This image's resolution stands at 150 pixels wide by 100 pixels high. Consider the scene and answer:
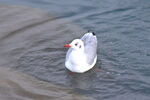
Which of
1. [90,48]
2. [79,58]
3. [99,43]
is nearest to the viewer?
[79,58]

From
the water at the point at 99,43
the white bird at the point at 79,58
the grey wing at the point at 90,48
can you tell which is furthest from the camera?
the grey wing at the point at 90,48

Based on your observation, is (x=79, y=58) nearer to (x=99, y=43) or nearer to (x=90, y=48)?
(x=90, y=48)

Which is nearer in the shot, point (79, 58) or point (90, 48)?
point (79, 58)

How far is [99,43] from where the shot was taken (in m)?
10.9

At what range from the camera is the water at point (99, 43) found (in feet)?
29.0

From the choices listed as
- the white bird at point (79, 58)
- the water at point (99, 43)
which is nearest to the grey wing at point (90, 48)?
the white bird at point (79, 58)

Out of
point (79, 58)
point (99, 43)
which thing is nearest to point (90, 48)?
point (79, 58)

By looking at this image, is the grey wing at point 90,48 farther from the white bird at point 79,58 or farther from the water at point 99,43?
the water at point 99,43

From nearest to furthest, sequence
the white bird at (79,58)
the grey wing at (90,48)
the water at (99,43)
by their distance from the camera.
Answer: the water at (99,43) → the white bird at (79,58) → the grey wing at (90,48)

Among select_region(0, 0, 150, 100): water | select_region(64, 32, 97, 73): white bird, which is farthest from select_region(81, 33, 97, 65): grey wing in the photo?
select_region(0, 0, 150, 100): water

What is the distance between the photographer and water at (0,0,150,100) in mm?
8852

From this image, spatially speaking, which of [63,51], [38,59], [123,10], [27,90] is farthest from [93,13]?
[27,90]

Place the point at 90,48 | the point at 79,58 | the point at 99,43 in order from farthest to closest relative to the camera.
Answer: the point at 99,43 → the point at 90,48 → the point at 79,58

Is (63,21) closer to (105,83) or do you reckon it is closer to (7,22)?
(7,22)
